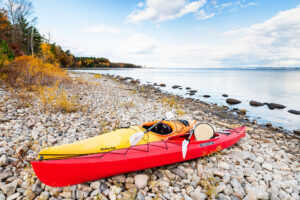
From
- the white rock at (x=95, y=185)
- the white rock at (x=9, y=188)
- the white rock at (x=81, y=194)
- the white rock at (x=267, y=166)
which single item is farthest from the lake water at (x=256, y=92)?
the white rock at (x=9, y=188)

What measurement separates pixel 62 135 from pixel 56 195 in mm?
2043

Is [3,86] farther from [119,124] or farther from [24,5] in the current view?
[24,5]

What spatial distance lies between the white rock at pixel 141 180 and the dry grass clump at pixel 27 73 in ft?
25.8

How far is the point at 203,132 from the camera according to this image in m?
4.14

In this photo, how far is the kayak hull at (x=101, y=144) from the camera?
2769 mm

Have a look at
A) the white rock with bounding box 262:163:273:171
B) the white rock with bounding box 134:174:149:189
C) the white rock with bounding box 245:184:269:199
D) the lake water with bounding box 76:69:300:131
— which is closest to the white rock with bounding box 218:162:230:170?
the white rock with bounding box 245:184:269:199

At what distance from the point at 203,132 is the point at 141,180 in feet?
6.67

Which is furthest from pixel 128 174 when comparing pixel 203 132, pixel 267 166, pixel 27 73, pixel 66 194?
pixel 27 73

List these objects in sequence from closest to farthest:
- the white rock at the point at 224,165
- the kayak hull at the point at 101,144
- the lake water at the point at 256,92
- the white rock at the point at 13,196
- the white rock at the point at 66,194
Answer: the white rock at the point at 13,196, the white rock at the point at 66,194, the kayak hull at the point at 101,144, the white rock at the point at 224,165, the lake water at the point at 256,92

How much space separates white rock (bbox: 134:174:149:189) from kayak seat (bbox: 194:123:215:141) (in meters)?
1.65

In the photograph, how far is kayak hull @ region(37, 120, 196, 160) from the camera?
9.08 feet

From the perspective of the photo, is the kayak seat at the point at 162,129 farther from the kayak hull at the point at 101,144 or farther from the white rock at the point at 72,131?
the white rock at the point at 72,131

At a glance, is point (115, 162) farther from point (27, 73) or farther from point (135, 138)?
point (27, 73)

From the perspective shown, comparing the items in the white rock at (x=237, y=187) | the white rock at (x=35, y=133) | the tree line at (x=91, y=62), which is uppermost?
the tree line at (x=91, y=62)
